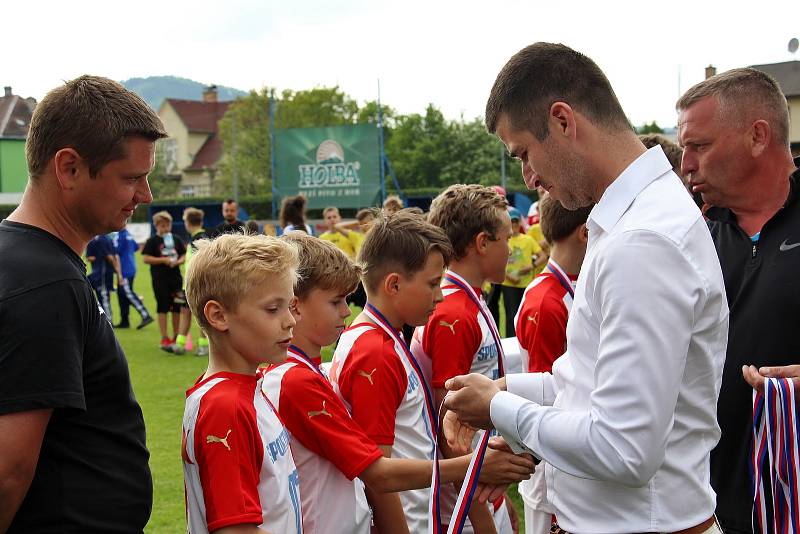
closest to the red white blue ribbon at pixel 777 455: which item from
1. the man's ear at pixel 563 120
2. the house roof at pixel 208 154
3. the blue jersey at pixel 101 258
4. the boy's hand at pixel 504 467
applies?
the boy's hand at pixel 504 467

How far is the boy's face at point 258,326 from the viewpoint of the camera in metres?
2.75

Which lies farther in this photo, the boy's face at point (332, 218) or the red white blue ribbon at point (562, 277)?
the boy's face at point (332, 218)

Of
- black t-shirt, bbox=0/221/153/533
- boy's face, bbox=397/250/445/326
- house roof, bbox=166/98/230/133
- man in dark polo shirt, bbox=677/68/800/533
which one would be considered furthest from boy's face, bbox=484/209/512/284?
house roof, bbox=166/98/230/133

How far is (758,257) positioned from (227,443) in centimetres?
231

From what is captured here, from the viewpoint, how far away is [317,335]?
10.9ft

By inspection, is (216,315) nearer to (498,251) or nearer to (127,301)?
(498,251)

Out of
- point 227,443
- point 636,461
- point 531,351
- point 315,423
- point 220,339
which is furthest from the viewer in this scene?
point 531,351

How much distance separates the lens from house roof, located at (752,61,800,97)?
1655 inches

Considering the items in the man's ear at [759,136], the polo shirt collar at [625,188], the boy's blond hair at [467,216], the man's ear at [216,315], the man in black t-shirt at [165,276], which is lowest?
the man in black t-shirt at [165,276]

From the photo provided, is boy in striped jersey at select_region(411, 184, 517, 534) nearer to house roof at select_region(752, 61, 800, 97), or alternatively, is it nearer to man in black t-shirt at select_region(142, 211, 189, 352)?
man in black t-shirt at select_region(142, 211, 189, 352)

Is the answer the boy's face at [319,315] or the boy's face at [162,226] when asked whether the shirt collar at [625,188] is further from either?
the boy's face at [162,226]

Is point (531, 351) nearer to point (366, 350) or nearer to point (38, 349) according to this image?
point (366, 350)

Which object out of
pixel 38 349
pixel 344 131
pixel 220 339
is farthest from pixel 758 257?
pixel 344 131

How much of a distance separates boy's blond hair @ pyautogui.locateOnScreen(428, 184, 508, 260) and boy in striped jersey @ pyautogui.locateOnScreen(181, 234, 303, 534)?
1.80 m
